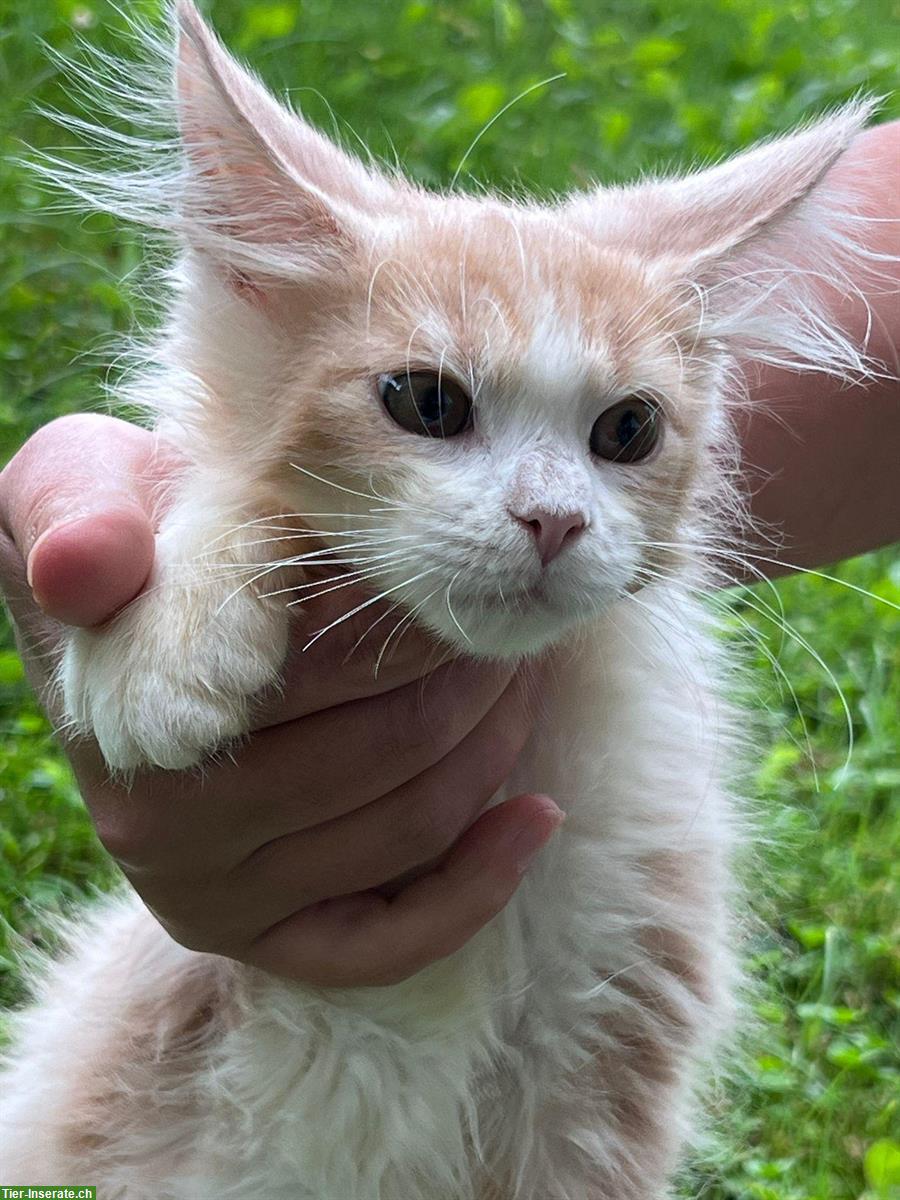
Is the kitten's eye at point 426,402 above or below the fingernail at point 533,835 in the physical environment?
above

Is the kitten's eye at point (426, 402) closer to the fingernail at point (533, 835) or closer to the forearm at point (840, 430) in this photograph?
the fingernail at point (533, 835)

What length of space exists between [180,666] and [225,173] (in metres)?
0.63

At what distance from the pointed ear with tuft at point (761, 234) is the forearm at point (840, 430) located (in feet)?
0.50

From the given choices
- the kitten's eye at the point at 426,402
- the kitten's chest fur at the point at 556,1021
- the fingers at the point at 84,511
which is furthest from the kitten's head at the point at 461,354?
the kitten's chest fur at the point at 556,1021

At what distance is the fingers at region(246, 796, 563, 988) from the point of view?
5.82 feet

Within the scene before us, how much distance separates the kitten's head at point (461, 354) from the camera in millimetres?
1564

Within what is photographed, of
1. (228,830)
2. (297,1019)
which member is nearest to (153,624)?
(228,830)

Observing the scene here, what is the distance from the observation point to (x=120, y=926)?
7.27 ft

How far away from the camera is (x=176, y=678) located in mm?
1603

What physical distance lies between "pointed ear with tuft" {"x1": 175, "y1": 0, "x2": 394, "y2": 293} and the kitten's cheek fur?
0.40m

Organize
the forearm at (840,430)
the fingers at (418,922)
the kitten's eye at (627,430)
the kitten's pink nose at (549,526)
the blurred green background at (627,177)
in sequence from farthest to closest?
the blurred green background at (627,177) → the forearm at (840,430) → the fingers at (418,922) → the kitten's eye at (627,430) → the kitten's pink nose at (549,526)

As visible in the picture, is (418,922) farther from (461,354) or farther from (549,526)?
(461,354)

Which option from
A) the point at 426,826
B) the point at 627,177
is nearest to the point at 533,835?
the point at 426,826

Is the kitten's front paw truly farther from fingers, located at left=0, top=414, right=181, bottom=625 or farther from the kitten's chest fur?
the kitten's chest fur
